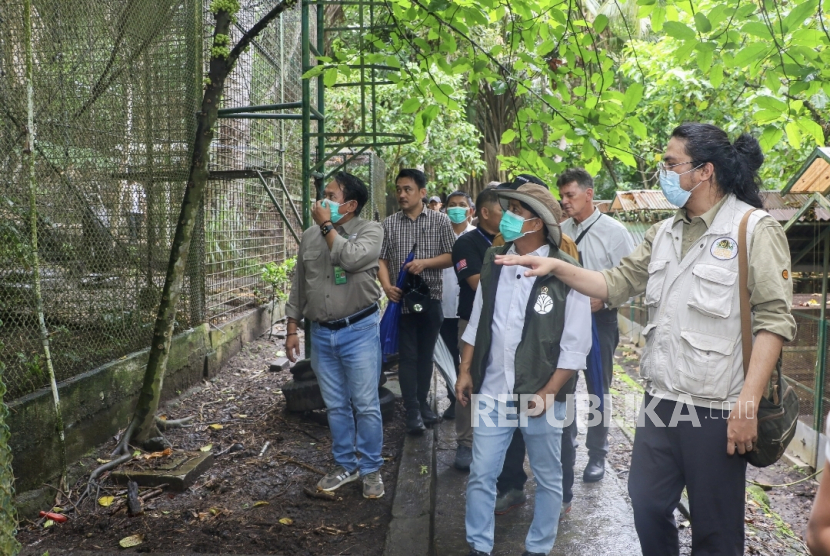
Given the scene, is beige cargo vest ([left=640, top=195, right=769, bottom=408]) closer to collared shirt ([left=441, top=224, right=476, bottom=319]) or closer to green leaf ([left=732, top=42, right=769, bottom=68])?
green leaf ([left=732, top=42, right=769, bottom=68])

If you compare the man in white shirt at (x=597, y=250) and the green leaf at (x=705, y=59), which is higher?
the green leaf at (x=705, y=59)

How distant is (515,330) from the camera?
11.6ft

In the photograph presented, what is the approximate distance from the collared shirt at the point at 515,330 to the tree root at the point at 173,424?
3160 mm

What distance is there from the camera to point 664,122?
20797 mm

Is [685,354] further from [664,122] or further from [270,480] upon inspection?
[664,122]

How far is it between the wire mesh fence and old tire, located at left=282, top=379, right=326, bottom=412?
50.5 inches

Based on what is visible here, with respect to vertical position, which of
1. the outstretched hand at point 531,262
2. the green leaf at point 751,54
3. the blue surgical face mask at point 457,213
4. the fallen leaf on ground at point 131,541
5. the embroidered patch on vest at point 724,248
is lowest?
the fallen leaf on ground at point 131,541

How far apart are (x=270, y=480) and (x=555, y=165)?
2.96 metres

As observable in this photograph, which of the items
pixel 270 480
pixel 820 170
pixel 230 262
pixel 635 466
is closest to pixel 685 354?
pixel 635 466

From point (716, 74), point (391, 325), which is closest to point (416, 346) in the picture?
point (391, 325)

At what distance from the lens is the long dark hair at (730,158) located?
2867 millimetres

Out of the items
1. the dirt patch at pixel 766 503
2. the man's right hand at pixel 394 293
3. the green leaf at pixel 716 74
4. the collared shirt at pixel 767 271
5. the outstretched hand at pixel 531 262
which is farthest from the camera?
the man's right hand at pixel 394 293

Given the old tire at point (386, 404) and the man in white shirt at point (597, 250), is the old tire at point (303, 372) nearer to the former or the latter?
the old tire at point (386, 404)

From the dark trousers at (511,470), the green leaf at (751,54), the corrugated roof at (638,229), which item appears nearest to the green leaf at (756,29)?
the green leaf at (751,54)
